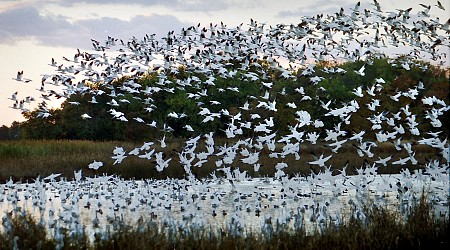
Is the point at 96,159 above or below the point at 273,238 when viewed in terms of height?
above

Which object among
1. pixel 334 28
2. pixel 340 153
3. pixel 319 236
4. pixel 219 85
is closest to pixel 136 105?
pixel 219 85

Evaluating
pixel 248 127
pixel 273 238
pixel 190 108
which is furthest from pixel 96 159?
pixel 190 108

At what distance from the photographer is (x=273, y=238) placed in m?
11.5

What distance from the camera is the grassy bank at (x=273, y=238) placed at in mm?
10633

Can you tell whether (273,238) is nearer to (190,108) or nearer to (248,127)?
(248,127)

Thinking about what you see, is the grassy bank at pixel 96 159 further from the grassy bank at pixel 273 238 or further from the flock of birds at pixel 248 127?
the grassy bank at pixel 273 238

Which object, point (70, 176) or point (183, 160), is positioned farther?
point (70, 176)

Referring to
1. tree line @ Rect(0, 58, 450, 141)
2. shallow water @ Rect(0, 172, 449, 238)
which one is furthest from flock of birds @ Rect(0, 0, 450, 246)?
tree line @ Rect(0, 58, 450, 141)

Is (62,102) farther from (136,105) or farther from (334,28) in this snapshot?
(334,28)

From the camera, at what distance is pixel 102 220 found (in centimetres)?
1566

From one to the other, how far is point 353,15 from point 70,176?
12556 mm

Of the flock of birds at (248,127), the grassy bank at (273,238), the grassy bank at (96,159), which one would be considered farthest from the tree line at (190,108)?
the grassy bank at (273,238)

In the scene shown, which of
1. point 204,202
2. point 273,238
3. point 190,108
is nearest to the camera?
point 273,238

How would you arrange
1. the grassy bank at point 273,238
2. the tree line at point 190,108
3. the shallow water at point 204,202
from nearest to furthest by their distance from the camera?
the grassy bank at point 273,238, the shallow water at point 204,202, the tree line at point 190,108
